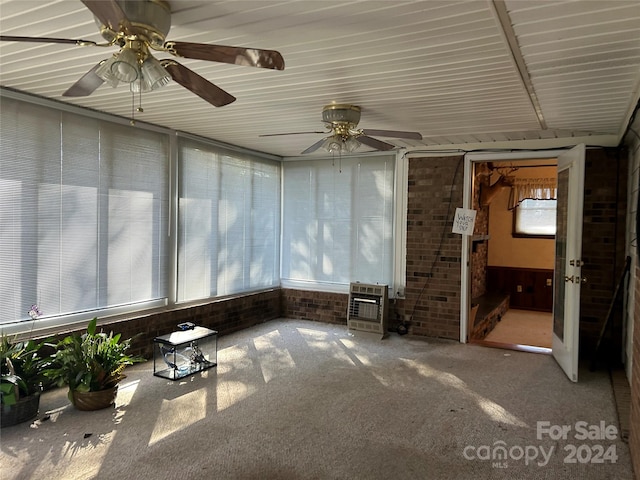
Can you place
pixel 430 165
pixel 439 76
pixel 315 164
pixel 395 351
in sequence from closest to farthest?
pixel 439 76
pixel 395 351
pixel 430 165
pixel 315 164

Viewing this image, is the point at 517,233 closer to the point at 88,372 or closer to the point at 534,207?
the point at 534,207

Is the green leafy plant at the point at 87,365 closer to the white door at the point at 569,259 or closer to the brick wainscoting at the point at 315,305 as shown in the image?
the brick wainscoting at the point at 315,305

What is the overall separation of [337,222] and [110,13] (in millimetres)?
4400

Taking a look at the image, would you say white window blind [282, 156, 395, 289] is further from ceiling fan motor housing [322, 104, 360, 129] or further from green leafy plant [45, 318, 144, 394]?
green leafy plant [45, 318, 144, 394]

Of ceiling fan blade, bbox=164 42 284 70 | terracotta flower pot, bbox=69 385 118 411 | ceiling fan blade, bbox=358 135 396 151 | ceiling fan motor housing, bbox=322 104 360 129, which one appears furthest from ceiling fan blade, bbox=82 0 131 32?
terracotta flower pot, bbox=69 385 118 411

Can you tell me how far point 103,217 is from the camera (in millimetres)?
3980

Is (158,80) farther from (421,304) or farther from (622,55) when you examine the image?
(421,304)

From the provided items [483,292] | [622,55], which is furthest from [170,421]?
[483,292]

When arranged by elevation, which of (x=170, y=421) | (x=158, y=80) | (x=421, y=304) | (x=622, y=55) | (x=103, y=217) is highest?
(x=622, y=55)

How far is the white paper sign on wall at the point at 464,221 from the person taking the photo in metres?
5.02

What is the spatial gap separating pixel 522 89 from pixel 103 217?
346cm

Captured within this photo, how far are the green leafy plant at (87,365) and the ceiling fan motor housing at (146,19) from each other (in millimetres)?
2169

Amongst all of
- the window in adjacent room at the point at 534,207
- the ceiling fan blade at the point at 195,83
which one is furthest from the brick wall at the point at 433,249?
the ceiling fan blade at the point at 195,83

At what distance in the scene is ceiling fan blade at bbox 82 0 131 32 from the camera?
1.59 m
